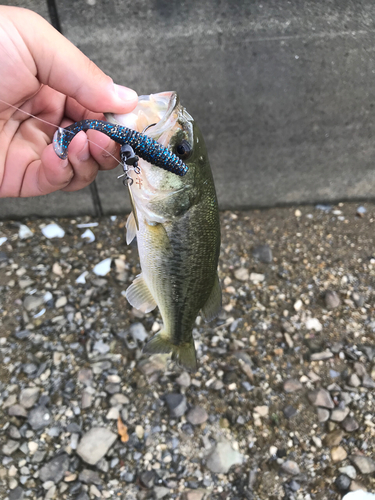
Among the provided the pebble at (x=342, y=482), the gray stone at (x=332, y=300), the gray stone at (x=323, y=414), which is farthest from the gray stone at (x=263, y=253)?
the pebble at (x=342, y=482)

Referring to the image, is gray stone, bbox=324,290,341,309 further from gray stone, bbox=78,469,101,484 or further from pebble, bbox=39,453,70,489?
pebble, bbox=39,453,70,489

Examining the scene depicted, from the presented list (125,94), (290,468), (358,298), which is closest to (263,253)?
(358,298)

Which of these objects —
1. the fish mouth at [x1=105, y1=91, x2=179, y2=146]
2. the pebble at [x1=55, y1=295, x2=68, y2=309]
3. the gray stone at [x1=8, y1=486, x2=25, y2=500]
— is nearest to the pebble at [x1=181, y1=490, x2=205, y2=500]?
the gray stone at [x1=8, y1=486, x2=25, y2=500]

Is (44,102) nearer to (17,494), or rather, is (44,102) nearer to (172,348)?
(172,348)

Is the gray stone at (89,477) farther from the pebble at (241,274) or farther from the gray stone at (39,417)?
the pebble at (241,274)

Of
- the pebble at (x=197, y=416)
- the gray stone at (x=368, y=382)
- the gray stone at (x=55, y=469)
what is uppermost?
the gray stone at (x=55, y=469)

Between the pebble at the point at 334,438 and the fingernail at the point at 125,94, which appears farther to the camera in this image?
the pebble at the point at 334,438
